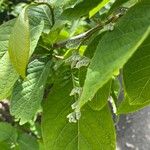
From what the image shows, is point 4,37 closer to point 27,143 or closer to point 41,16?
point 41,16

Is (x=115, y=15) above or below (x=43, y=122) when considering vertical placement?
above

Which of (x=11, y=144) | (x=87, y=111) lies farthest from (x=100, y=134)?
(x=11, y=144)

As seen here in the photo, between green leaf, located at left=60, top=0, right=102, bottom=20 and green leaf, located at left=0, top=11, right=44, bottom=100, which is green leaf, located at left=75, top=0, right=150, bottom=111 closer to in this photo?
green leaf, located at left=60, top=0, right=102, bottom=20

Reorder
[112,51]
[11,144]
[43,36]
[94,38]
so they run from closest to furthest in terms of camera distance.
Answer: [112,51]
[94,38]
[43,36]
[11,144]

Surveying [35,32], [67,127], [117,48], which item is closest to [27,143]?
[67,127]

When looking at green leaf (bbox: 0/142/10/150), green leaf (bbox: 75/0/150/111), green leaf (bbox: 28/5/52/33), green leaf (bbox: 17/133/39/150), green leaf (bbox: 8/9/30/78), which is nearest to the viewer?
green leaf (bbox: 75/0/150/111)

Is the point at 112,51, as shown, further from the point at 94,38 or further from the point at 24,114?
the point at 24,114

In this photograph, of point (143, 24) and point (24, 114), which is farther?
point (24, 114)

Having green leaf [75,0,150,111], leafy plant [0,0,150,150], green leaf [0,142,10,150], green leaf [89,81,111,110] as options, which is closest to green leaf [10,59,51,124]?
leafy plant [0,0,150,150]
